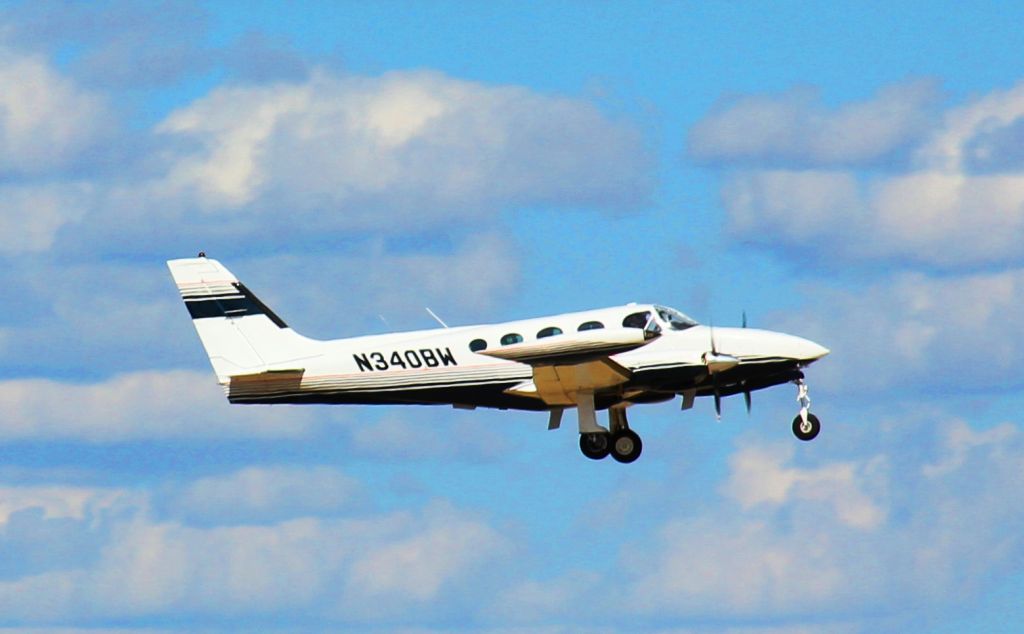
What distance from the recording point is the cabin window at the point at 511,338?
3934 cm

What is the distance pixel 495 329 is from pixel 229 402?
6587mm

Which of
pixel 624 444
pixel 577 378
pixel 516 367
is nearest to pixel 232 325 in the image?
pixel 516 367

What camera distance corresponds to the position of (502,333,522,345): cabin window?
129ft

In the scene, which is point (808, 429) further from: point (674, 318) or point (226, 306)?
point (226, 306)

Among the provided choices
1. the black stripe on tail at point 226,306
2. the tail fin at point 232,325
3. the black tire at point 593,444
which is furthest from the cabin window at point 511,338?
the black stripe on tail at point 226,306

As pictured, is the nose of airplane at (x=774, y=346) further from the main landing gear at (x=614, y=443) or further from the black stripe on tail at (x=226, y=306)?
the black stripe on tail at (x=226, y=306)

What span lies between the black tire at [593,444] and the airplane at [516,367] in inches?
0.9

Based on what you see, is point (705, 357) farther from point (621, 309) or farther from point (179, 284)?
point (179, 284)

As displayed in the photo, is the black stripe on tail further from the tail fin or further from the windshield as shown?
the windshield

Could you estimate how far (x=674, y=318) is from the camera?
40.1 metres

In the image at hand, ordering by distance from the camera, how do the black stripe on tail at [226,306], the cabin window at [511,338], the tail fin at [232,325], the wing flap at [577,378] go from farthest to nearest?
the black stripe on tail at [226,306] < the tail fin at [232,325] < the wing flap at [577,378] < the cabin window at [511,338]

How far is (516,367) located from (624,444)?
3.04 meters

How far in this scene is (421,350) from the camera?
1608 inches

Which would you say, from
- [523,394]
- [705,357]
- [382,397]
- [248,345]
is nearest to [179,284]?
[248,345]
